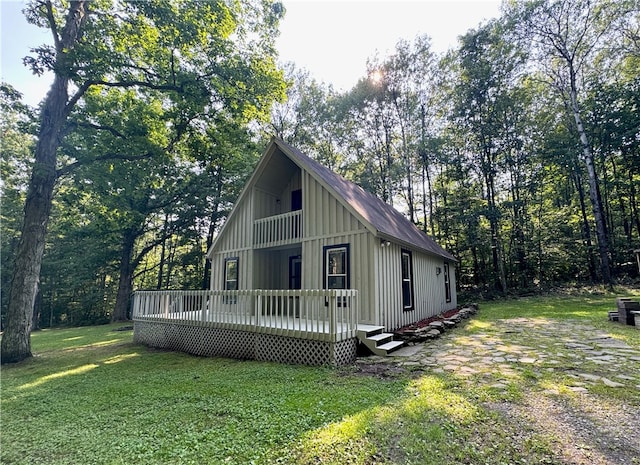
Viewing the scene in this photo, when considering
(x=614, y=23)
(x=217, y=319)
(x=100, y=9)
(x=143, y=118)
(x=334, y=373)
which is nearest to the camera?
(x=334, y=373)

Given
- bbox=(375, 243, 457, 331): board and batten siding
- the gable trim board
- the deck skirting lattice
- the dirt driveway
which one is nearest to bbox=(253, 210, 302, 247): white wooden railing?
the gable trim board

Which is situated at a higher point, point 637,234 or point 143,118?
point 143,118

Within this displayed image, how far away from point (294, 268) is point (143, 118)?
7.59 metres

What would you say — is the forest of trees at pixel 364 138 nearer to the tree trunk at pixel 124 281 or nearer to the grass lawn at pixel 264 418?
the tree trunk at pixel 124 281

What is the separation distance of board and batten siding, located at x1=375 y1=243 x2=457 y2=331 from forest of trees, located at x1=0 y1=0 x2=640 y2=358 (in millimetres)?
7461

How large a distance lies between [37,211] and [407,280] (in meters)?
11.2

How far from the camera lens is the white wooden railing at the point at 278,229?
9727 mm

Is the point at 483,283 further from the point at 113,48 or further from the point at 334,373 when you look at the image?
the point at 113,48

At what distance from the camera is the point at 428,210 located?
75.3 ft

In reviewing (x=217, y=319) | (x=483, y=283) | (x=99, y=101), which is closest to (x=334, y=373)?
(x=217, y=319)

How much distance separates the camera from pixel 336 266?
8.66 metres

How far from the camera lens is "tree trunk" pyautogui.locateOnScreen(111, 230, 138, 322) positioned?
19844 mm

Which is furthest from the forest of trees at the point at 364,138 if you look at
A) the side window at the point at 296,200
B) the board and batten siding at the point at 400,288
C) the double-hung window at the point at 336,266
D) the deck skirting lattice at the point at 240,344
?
the board and batten siding at the point at 400,288

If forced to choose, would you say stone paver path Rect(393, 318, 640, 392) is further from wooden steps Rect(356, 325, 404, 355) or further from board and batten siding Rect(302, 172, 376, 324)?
board and batten siding Rect(302, 172, 376, 324)
